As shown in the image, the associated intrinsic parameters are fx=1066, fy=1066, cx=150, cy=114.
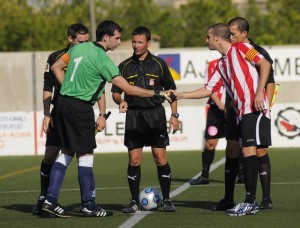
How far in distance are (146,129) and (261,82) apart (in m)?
1.65

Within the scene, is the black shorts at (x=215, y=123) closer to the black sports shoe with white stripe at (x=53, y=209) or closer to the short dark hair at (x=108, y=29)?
the short dark hair at (x=108, y=29)

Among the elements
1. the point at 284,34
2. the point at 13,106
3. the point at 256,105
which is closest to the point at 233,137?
the point at 256,105

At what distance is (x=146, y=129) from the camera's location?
12312mm

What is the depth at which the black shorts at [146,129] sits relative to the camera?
12.3 metres

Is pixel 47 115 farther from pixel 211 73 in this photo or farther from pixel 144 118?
pixel 211 73

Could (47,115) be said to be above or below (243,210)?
above

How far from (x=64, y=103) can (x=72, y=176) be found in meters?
6.58

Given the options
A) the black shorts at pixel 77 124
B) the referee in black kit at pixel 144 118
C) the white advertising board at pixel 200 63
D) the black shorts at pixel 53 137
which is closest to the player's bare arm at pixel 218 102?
the referee in black kit at pixel 144 118

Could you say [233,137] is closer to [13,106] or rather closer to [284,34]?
[13,106]

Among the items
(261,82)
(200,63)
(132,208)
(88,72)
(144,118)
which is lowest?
(132,208)

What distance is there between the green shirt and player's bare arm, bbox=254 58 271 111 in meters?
1.51

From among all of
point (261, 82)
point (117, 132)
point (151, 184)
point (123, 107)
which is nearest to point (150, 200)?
point (123, 107)

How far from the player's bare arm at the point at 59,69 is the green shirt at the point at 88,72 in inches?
7.9

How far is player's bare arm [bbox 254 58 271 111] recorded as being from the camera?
11305 millimetres
